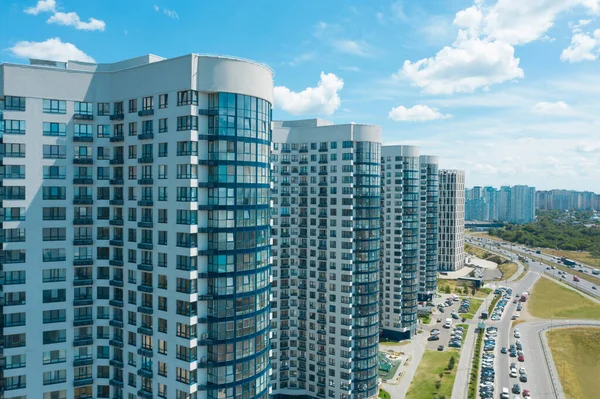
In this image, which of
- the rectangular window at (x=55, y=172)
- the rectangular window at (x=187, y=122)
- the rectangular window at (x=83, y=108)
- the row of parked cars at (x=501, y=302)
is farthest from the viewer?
the row of parked cars at (x=501, y=302)

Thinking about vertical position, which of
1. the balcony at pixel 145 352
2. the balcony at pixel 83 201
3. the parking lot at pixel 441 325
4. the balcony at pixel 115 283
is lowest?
the parking lot at pixel 441 325

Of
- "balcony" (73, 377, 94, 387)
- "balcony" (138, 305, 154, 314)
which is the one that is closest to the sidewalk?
"balcony" (138, 305, 154, 314)

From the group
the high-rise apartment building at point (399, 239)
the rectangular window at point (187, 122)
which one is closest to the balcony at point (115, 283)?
the rectangular window at point (187, 122)

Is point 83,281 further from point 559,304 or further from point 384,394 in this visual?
point 559,304

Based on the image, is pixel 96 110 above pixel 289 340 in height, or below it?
Answer: above

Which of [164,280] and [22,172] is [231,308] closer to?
[164,280]

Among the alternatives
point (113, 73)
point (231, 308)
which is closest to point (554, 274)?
point (231, 308)

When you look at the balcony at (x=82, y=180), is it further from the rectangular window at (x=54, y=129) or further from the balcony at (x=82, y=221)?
the rectangular window at (x=54, y=129)
